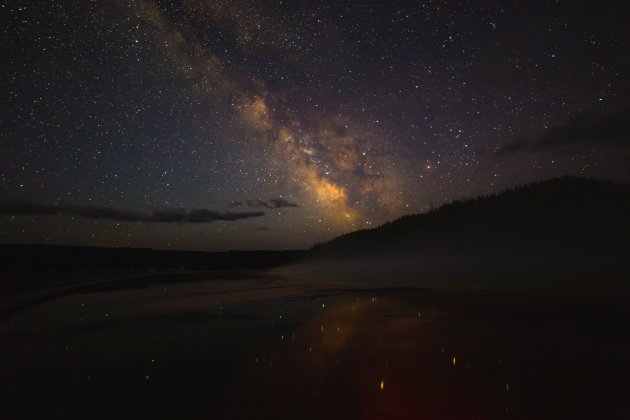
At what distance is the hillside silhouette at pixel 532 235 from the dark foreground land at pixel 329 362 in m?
12.8

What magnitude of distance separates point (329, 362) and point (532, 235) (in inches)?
1079

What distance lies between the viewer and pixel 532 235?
29469 millimetres

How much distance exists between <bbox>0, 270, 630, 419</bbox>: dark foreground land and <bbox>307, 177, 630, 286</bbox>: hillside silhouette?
504 inches

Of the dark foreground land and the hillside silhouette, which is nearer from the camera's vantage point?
the dark foreground land

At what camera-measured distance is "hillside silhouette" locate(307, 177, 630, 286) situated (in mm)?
24781

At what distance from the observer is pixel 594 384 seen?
548cm

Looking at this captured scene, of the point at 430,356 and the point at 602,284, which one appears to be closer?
the point at 430,356

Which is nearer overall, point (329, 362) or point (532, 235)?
point (329, 362)

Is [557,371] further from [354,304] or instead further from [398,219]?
[398,219]

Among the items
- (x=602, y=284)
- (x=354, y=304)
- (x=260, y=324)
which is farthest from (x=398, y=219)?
(x=260, y=324)

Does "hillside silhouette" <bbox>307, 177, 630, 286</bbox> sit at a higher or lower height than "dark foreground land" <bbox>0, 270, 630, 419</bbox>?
higher

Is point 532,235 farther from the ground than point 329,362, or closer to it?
farther from the ground

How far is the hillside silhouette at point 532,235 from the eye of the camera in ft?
81.3

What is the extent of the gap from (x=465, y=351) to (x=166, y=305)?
11105mm
